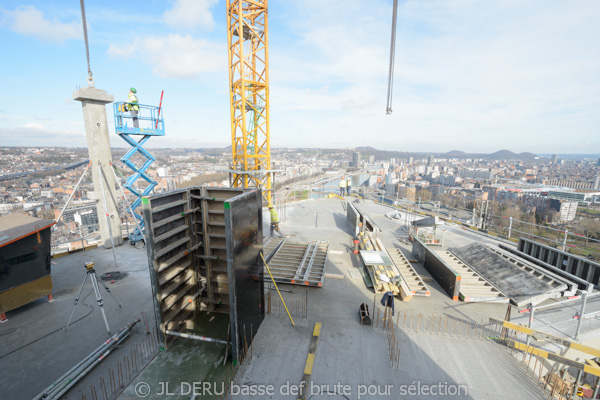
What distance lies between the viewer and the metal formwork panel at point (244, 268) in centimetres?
508

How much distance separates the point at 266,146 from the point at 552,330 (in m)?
19.4

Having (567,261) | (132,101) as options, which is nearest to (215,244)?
(132,101)

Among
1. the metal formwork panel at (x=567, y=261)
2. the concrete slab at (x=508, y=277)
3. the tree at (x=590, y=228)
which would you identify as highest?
the metal formwork panel at (x=567, y=261)

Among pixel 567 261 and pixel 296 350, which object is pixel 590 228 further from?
pixel 296 350

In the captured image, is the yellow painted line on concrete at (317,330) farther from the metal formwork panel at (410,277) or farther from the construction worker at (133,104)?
the construction worker at (133,104)

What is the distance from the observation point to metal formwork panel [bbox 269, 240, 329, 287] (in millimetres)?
8797

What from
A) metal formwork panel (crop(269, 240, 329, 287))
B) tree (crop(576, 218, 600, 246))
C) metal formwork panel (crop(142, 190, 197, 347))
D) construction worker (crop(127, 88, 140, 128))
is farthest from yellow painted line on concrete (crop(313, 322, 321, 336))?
tree (crop(576, 218, 600, 246))

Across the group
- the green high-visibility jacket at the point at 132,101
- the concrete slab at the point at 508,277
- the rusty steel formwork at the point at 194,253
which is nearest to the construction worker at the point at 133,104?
the green high-visibility jacket at the point at 132,101

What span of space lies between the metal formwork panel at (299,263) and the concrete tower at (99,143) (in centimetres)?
862

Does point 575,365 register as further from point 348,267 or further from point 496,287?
point 348,267

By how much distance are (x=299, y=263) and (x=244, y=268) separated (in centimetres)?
473

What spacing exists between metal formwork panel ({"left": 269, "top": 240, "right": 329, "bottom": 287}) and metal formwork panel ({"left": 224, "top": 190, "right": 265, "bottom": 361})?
2188 mm

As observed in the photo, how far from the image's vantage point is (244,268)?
574cm

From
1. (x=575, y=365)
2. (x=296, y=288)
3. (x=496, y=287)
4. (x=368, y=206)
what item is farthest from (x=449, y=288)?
(x=368, y=206)
